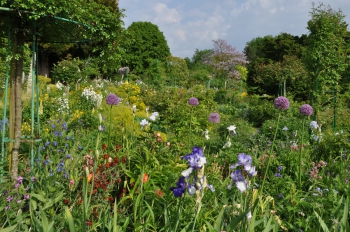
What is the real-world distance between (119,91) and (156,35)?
21751mm

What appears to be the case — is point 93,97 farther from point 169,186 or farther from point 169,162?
point 169,186

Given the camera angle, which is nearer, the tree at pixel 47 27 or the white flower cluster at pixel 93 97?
the tree at pixel 47 27

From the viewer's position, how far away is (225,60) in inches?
819

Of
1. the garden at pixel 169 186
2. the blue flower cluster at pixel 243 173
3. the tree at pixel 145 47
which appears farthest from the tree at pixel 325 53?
the tree at pixel 145 47

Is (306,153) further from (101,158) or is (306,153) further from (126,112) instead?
(126,112)

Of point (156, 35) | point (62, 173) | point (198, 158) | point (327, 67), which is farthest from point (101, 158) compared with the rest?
point (156, 35)

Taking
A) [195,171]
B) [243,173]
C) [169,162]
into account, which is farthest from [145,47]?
[195,171]

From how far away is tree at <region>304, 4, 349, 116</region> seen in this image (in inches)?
274

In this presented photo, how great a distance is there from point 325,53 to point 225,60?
1396 centimetres

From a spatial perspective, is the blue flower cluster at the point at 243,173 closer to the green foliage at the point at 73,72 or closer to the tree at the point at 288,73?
the green foliage at the point at 73,72

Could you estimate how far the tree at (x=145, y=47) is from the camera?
2853 cm

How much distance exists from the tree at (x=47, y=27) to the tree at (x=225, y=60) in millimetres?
16979

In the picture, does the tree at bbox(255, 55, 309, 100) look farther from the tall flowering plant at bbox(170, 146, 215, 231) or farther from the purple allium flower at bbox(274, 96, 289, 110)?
the tall flowering plant at bbox(170, 146, 215, 231)

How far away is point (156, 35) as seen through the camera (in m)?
31.4
